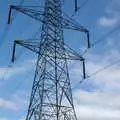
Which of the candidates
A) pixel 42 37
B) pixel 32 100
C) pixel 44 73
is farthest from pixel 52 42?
pixel 32 100

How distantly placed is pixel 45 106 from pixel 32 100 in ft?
3.73

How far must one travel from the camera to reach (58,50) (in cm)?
3316

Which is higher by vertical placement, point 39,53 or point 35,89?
point 39,53

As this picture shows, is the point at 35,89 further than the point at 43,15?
No

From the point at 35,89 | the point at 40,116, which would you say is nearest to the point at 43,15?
the point at 35,89

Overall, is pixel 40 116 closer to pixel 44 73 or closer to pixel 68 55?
pixel 44 73

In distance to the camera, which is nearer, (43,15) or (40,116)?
(40,116)

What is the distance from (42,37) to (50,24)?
1.43 m

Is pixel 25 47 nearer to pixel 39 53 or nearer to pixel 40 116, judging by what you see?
pixel 39 53

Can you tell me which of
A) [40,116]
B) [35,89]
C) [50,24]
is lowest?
[40,116]

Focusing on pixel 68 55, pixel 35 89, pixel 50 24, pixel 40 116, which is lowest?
pixel 40 116

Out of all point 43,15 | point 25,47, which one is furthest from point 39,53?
point 43,15

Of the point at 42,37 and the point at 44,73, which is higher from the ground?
the point at 42,37

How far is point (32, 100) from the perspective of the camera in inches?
1249
